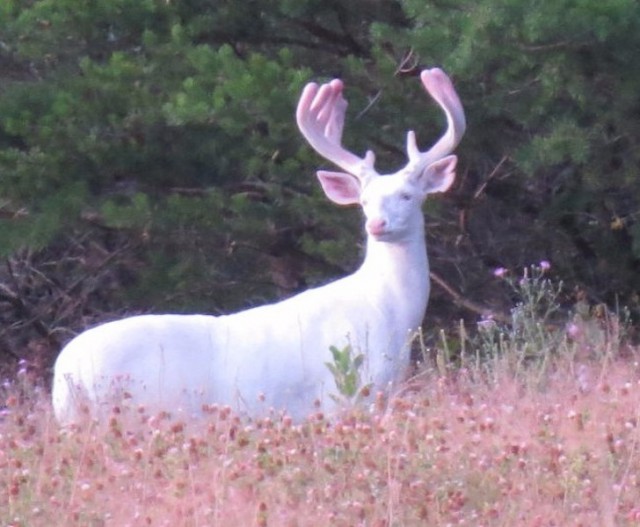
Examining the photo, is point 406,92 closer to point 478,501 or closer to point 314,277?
point 314,277

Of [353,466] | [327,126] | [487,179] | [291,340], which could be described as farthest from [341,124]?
[353,466]

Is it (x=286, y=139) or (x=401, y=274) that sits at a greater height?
(x=286, y=139)

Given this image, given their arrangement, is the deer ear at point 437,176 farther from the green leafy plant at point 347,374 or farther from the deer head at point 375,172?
the green leafy plant at point 347,374

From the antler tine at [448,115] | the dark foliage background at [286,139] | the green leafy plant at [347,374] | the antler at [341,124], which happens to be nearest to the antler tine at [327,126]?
the antler at [341,124]

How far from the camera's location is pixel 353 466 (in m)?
5.61

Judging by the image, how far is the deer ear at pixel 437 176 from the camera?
8742 mm

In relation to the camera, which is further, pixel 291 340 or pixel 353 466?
pixel 291 340

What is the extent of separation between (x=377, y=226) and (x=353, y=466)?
2.92m

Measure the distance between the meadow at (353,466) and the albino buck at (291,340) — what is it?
3.08 feet

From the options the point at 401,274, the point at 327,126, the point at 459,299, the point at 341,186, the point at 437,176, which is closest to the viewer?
the point at 401,274

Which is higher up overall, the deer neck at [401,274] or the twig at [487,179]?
the deer neck at [401,274]

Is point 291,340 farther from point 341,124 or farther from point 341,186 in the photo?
point 341,124

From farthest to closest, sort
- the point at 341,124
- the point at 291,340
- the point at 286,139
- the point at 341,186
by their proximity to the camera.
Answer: the point at 286,139, the point at 341,124, the point at 341,186, the point at 291,340

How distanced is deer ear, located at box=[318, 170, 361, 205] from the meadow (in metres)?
2.09
